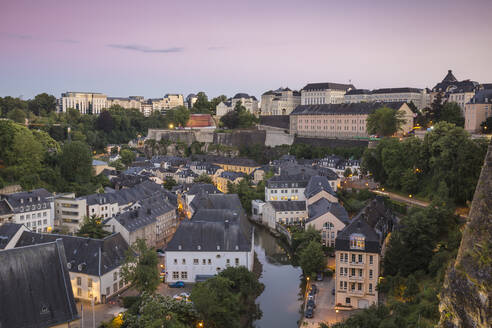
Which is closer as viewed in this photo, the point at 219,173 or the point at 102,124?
the point at 219,173

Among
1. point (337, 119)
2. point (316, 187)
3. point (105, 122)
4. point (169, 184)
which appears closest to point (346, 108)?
point (337, 119)

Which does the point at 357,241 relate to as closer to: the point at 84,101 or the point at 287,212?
the point at 287,212

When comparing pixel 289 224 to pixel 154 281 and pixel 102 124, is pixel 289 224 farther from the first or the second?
pixel 102 124

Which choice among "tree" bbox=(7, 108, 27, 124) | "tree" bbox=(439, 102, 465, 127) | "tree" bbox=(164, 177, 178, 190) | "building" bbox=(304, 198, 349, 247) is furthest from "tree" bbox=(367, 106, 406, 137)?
"tree" bbox=(7, 108, 27, 124)

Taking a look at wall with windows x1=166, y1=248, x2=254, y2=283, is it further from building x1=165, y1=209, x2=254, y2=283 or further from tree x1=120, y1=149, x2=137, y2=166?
tree x1=120, y1=149, x2=137, y2=166

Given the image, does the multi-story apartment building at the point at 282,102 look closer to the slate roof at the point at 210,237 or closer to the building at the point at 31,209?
the building at the point at 31,209

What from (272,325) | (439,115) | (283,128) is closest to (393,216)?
(272,325)

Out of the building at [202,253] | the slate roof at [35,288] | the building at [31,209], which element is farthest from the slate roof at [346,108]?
the slate roof at [35,288]
